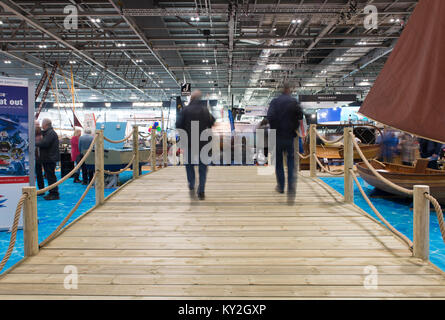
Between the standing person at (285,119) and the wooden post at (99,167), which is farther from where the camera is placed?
the wooden post at (99,167)

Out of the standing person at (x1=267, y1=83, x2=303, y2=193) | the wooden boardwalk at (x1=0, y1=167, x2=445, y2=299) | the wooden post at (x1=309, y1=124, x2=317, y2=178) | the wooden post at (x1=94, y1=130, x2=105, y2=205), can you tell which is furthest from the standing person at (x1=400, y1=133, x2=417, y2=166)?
the wooden post at (x1=94, y1=130, x2=105, y2=205)

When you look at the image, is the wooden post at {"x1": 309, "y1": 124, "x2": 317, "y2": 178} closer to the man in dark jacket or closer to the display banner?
the display banner

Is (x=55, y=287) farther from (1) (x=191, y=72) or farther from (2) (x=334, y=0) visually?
(1) (x=191, y=72)

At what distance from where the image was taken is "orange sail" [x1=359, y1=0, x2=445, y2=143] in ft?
5.98

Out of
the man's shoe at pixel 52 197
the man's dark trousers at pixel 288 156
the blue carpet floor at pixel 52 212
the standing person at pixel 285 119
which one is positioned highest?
the standing person at pixel 285 119

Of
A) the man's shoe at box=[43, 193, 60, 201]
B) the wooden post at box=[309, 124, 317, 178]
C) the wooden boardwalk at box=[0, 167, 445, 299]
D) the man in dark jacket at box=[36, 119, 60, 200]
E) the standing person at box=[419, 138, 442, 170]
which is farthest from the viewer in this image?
the man's shoe at box=[43, 193, 60, 201]

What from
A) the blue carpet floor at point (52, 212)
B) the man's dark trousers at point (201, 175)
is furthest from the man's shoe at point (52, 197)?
the man's dark trousers at point (201, 175)

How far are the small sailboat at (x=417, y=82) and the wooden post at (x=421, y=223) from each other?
716 millimetres

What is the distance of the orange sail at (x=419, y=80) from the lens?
71.7 inches

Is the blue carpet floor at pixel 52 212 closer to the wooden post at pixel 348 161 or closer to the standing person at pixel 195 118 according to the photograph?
the standing person at pixel 195 118

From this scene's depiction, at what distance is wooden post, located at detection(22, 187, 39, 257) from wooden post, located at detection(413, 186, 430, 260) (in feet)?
10.3
